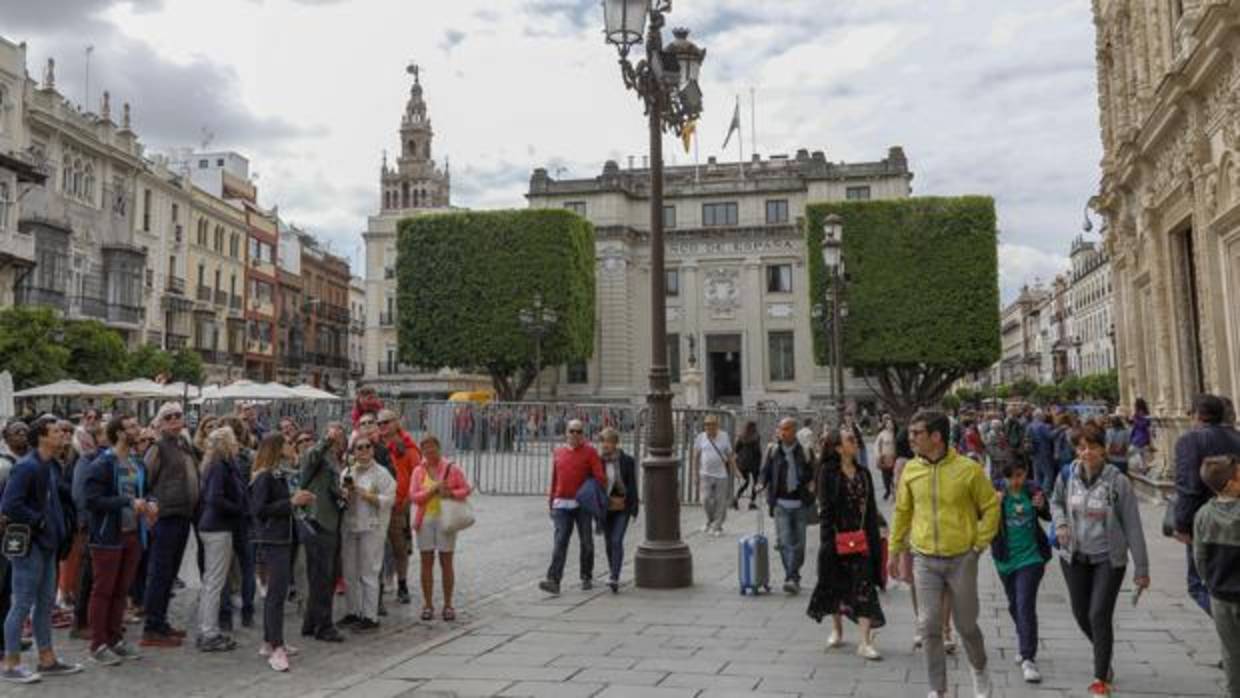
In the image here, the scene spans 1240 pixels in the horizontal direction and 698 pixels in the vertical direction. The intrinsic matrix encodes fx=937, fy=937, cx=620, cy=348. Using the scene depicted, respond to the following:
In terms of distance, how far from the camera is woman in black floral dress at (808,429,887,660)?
716cm

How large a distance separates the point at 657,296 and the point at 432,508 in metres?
3.34

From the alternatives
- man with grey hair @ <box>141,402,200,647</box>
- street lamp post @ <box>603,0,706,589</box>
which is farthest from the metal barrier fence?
man with grey hair @ <box>141,402,200,647</box>

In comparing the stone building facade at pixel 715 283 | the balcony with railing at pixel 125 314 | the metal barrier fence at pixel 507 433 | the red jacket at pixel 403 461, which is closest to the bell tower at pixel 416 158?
the stone building facade at pixel 715 283

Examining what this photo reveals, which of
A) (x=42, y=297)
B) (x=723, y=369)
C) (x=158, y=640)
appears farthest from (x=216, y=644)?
(x=723, y=369)

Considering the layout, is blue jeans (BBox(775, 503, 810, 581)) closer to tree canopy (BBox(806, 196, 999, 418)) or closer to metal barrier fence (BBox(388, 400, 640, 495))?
metal barrier fence (BBox(388, 400, 640, 495))

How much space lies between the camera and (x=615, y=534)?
9953 mm

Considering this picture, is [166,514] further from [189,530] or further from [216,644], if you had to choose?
[216,644]

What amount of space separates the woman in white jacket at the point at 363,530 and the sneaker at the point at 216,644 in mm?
1050

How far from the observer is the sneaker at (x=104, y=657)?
7137mm

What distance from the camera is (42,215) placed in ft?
117

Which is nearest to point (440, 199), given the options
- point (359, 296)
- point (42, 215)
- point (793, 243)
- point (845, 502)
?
point (359, 296)

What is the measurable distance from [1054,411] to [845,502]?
1282 cm

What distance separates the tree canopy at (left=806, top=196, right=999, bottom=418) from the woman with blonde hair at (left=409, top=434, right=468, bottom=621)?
115 ft

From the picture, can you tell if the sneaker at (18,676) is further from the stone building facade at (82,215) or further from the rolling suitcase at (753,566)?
the stone building facade at (82,215)
